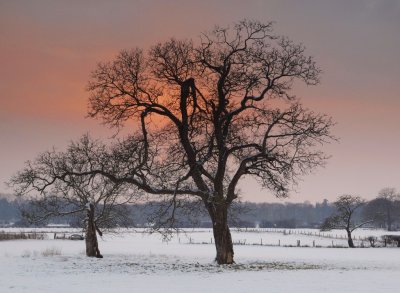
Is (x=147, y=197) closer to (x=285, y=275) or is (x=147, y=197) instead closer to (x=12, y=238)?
(x=285, y=275)

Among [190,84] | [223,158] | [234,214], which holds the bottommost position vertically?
[234,214]

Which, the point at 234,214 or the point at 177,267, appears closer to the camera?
the point at 177,267

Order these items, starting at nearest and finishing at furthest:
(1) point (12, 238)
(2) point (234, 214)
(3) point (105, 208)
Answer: (2) point (234, 214)
(3) point (105, 208)
(1) point (12, 238)

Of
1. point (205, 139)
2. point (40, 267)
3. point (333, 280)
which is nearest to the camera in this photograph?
point (333, 280)

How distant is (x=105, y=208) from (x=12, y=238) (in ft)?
90.6

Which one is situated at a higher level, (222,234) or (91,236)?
(222,234)

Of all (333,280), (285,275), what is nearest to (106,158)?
(285,275)

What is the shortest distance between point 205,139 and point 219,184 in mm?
3485

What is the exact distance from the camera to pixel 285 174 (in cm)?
3000

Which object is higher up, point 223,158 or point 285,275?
point 223,158

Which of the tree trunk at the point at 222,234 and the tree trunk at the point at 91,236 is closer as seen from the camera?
the tree trunk at the point at 222,234

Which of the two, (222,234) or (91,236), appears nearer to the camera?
(222,234)

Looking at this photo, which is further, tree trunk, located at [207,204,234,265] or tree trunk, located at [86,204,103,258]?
tree trunk, located at [86,204,103,258]

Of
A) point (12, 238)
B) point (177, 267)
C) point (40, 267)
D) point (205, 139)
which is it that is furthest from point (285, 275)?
point (12, 238)
